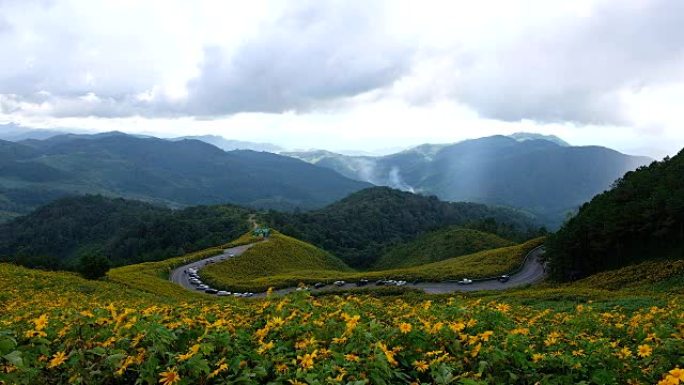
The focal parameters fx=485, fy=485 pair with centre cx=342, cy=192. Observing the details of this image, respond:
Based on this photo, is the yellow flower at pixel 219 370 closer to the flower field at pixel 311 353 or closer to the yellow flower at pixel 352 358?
the flower field at pixel 311 353

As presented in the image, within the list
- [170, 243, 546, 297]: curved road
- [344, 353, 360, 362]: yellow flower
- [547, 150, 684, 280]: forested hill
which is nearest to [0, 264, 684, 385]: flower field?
[344, 353, 360, 362]: yellow flower

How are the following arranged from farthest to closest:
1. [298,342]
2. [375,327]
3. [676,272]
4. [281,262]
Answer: [281,262], [676,272], [375,327], [298,342]

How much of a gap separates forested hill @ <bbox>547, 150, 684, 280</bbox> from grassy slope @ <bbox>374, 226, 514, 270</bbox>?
54980 millimetres

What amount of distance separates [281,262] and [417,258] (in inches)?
1882

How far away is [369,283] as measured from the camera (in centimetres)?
7244

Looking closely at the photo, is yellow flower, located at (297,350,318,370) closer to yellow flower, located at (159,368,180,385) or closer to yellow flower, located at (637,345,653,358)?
yellow flower, located at (159,368,180,385)

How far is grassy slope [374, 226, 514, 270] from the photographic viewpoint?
408 feet

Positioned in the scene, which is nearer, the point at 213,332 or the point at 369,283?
the point at 213,332

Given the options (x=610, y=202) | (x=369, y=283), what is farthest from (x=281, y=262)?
(x=610, y=202)

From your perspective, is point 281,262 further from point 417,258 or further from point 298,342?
point 298,342

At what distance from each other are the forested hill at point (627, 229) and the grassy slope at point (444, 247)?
55.0m

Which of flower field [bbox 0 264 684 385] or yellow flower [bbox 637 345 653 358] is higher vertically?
yellow flower [bbox 637 345 653 358]

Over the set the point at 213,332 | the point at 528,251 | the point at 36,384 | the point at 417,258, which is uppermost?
the point at 213,332

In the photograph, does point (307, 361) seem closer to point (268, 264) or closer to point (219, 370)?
point (219, 370)
